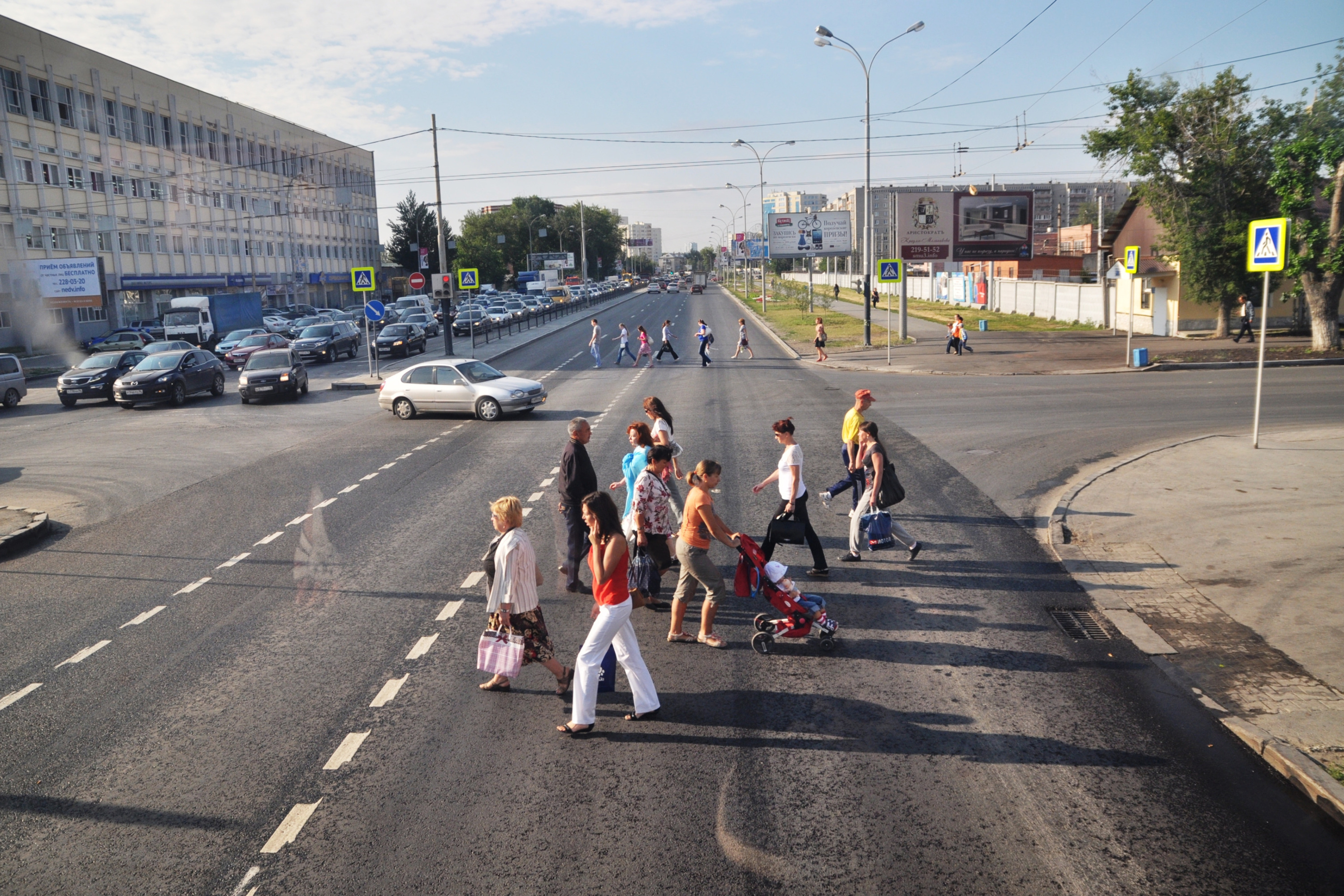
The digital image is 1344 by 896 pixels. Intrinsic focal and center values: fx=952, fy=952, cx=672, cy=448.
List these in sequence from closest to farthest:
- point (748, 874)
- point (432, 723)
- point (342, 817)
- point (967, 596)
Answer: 1. point (748, 874)
2. point (342, 817)
3. point (432, 723)
4. point (967, 596)

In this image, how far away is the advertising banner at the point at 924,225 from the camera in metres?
41.2

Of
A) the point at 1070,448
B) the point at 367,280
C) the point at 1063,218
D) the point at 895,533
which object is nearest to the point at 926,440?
the point at 1070,448


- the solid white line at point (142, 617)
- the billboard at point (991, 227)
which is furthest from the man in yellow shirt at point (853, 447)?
the billboard at point (991, 227)

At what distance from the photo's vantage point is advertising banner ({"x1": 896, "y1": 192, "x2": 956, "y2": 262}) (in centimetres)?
4119

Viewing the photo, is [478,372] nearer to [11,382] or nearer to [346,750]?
[11,382]

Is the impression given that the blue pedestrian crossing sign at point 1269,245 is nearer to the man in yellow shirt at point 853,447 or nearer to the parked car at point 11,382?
the man in yellow shirt at point 853,447

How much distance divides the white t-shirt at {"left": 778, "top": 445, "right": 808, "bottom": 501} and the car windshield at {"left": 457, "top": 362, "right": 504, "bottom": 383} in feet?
45.9

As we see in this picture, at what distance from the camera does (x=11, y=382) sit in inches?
1100

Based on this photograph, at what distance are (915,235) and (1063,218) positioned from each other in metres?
150

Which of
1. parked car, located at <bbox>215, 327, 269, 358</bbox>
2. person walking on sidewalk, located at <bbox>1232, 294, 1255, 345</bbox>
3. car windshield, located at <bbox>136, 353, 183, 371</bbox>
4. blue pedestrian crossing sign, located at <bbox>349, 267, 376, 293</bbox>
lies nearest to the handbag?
car windshield, located at <bbox>136, 353, 183, 371</bbox>

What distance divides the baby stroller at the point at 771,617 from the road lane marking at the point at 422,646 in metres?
2.65

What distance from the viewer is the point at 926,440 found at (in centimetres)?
1766

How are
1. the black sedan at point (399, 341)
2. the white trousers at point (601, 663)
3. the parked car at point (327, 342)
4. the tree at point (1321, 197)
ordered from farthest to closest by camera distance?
the black sedan at point (399, 341), the parked car at point (327, 342), the tree at point (1321, 197), the white trousers at point (601, 663)

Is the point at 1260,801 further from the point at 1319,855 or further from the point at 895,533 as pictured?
the point at 895,533
